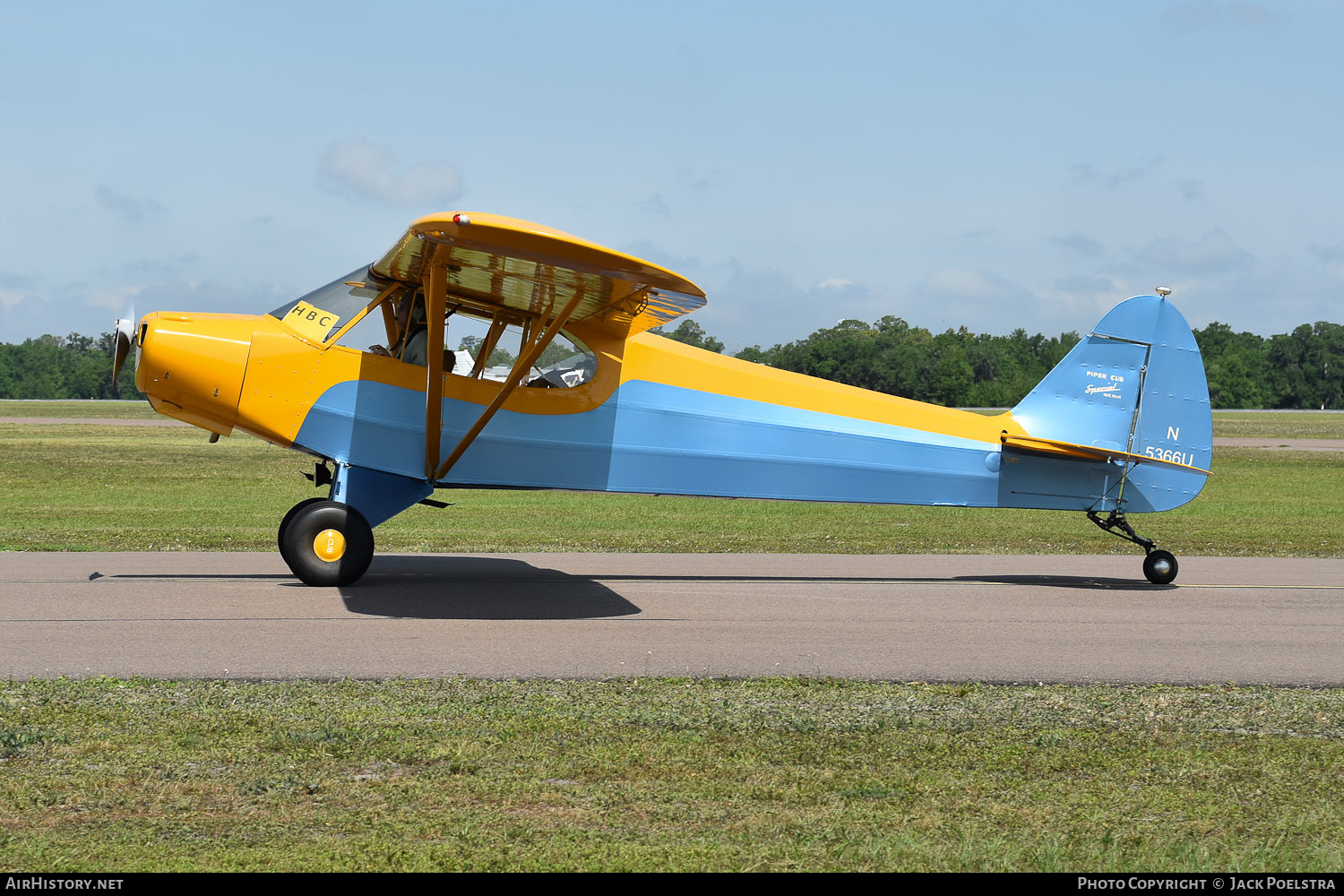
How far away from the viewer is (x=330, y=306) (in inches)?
396

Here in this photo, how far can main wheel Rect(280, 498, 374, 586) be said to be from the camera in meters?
9.85

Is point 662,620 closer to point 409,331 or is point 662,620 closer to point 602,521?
point 409,331

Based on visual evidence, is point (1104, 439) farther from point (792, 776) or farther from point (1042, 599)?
point (792, 776)

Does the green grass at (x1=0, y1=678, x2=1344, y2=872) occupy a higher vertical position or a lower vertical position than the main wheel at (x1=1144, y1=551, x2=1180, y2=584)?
lower

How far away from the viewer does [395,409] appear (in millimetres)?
10008

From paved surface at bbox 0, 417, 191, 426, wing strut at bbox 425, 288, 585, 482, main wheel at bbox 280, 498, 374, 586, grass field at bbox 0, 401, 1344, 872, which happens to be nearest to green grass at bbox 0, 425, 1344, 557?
main wheel at bbox 280, 498, 374, 586

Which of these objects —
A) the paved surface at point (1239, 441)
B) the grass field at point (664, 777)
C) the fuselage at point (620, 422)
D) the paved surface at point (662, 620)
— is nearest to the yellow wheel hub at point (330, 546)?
the paved surface at point (662, 620)

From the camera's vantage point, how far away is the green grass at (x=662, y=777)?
4.00 m

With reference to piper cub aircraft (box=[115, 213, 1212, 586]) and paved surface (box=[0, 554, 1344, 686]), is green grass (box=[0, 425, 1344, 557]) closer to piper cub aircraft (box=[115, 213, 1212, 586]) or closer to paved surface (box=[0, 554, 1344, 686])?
paved surface (box=[0, 554, 1344, 686])

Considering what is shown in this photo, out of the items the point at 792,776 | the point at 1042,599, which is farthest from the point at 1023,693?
the point at 1042,599

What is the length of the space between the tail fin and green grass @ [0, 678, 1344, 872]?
4.94 meters

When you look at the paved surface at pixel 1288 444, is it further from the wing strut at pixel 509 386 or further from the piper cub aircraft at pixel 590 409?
the wing strut at pixel 509 386

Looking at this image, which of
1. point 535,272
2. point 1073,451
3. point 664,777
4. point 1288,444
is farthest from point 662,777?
point 1288,444

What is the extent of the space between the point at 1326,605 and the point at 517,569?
24.7 ft
